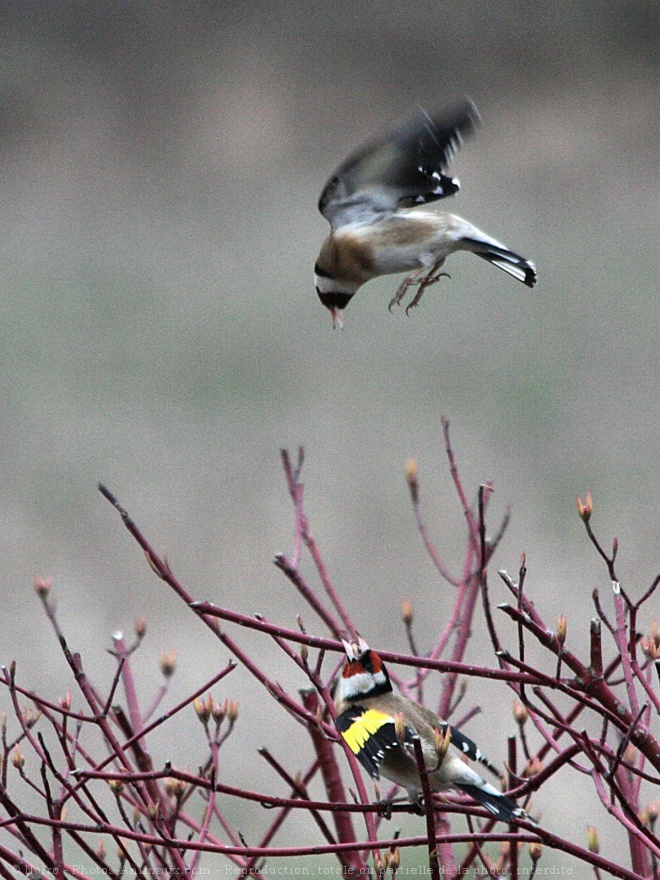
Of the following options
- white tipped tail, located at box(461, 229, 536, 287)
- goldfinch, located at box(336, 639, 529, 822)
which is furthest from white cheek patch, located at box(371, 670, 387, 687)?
white tipped tail, located at box(461, 229, 536, 287)

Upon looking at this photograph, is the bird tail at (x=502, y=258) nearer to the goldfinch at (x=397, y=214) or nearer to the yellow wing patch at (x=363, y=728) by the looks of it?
the goldfinch at (x=397, y=214)

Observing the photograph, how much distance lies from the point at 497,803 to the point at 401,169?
1.03 m

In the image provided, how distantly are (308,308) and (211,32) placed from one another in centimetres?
295

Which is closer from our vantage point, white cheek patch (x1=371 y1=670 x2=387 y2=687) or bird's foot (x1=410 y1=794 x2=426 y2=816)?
bird's foot (x1=410 y1=794 x2=426 y2=816)

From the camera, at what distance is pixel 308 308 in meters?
8.77

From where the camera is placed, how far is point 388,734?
6.47ft

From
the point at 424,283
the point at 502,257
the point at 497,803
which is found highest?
the point at 502,257

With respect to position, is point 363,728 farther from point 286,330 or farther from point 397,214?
point 286,330

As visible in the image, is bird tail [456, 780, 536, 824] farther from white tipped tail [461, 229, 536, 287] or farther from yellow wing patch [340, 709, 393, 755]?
white tipped tail [461, 229, 536, 287]

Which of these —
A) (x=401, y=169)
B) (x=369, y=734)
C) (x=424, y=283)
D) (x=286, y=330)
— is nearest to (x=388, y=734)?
(x=369, y=734)

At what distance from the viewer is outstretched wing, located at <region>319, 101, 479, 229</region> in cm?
190

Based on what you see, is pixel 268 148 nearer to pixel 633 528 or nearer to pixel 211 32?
pixel 211 32

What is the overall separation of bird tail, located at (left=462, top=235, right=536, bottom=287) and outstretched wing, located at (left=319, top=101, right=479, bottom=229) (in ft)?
0.37

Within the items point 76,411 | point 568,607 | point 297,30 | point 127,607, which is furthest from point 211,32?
point 568,607
